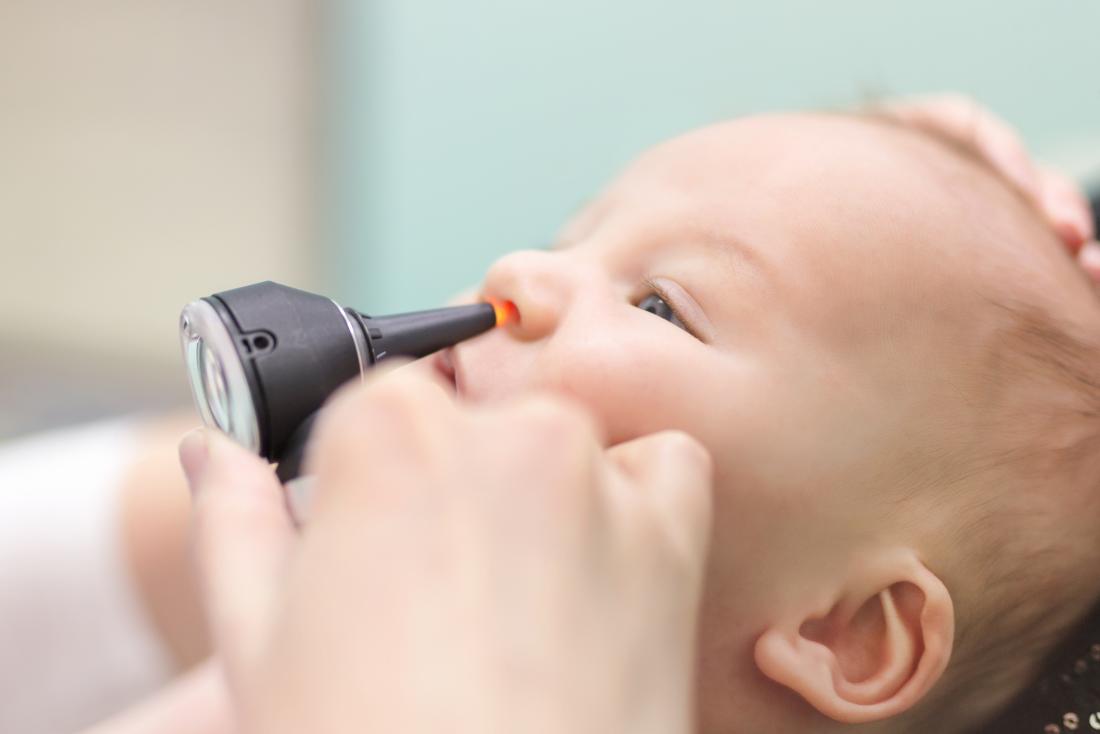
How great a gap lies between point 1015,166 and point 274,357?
60 centimetres

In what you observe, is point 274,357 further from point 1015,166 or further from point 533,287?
point 1015,166

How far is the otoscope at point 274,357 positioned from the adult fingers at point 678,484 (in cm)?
12

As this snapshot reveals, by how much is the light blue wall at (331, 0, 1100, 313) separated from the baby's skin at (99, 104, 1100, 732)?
62 centimetres

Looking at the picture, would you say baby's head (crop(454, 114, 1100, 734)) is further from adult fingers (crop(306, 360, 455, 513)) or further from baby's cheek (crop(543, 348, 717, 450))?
adult fingers (crop(306, 360, 455, 513))

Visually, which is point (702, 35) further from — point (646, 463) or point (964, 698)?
point (646, 463)

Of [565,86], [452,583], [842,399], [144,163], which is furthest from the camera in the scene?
[144,163]

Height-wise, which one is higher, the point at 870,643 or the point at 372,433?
the point at 372,433

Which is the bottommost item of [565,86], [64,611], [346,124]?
[64,611]

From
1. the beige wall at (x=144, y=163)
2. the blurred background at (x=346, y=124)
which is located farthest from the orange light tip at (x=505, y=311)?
the beige wall at (x=144, y=163)

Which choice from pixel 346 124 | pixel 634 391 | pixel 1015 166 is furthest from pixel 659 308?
pixel 346 124

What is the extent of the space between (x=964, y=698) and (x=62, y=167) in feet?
4.53

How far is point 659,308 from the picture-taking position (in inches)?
21.9

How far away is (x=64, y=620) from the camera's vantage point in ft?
2.56

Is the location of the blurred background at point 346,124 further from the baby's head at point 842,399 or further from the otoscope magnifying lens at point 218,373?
the otoscope magnifying lens at point 218,373
